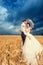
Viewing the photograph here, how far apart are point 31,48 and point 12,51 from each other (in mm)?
236

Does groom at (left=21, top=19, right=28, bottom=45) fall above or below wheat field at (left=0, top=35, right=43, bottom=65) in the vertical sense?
above

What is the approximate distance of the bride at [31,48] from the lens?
1.82 meters

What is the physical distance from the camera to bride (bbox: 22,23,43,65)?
1821 millimetres

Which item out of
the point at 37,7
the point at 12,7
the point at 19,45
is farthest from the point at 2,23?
the point at 37,7

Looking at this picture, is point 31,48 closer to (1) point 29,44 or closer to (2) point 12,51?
(1) point 29,44

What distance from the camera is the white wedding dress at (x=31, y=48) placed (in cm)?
182

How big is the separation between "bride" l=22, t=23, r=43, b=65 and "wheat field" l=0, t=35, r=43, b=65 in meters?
0.05

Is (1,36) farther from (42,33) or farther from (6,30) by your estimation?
(42,33)

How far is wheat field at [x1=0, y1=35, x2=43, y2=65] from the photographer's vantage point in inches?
70.8

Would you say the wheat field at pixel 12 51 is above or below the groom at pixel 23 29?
below

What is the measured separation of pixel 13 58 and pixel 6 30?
36 centimetres

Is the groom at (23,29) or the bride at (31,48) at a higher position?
the groom at (23,29)

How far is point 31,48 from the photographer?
5.99ft

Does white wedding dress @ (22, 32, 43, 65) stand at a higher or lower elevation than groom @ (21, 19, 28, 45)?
lower
